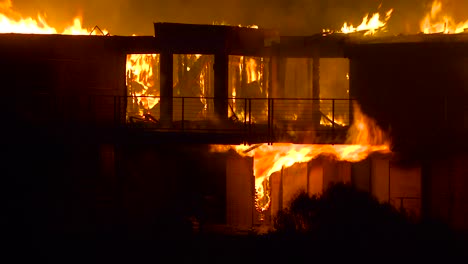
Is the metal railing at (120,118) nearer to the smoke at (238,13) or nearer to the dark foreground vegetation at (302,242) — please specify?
the dark foreground vegetation at (302,242)

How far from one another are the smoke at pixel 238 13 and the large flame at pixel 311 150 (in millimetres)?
17432

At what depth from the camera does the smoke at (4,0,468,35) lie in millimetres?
34812

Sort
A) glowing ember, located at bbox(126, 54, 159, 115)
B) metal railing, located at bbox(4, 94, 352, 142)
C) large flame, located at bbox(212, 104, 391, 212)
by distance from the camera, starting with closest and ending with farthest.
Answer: large flame, located at bbox(212, 104, 391, 212), metal railing, located at bbox(4, 94, 352, 142), glowing ember, located at bbox(126, 54, 159, 115)

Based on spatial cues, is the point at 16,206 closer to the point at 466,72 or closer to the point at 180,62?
the point at 180,62

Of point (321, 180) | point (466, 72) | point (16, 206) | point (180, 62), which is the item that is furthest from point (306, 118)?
point (16, 206)

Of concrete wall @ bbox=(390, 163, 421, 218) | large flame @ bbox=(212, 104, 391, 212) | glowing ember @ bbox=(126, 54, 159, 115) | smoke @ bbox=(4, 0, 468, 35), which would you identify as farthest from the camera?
smoke @ bbox=(4, 0, 468, 35)

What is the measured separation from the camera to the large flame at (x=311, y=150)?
18.4 meters

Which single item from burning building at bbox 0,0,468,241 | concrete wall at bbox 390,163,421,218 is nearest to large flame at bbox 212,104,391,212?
burning building at bbox 0,0,468,241

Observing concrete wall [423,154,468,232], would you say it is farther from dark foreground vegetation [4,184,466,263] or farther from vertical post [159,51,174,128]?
vertical post [159,51,174,128]

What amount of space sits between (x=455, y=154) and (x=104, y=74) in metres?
11.5

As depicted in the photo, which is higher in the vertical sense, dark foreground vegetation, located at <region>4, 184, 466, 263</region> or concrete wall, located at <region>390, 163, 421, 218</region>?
concrete wall, located at <region>390, 163, 421, 218</region>

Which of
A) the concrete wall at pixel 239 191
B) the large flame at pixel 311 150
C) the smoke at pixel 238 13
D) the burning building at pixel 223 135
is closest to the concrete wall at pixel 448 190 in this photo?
the burning building at pixel 223 135

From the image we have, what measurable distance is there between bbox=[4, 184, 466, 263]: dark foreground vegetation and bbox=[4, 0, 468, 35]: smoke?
1945 centimetres

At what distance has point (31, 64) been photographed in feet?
65.8
